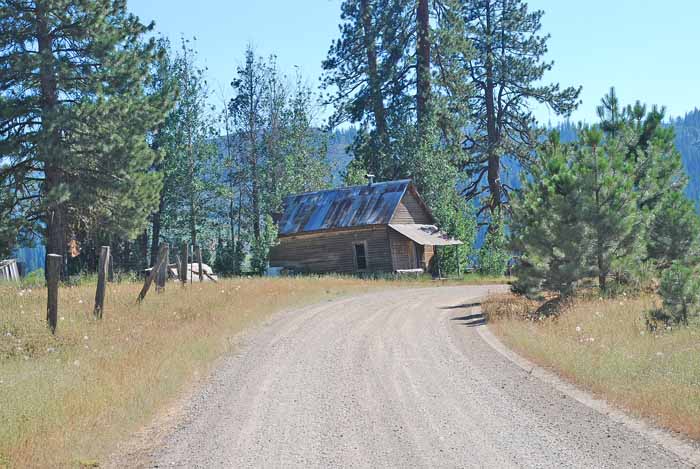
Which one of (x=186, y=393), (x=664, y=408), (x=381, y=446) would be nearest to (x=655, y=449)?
Answer: (x=664, y=408)

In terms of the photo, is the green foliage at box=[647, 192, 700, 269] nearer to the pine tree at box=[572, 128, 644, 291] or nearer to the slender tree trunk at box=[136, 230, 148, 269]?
the pine tree at box=[572, 128, 644, 291]

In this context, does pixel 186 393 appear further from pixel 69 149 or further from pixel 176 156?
pixel 176 156

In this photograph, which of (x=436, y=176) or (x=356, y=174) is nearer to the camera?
(x=436, y=176)

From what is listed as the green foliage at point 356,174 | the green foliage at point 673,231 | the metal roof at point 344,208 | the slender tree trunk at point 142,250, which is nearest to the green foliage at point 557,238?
the green foliage at point 673,231

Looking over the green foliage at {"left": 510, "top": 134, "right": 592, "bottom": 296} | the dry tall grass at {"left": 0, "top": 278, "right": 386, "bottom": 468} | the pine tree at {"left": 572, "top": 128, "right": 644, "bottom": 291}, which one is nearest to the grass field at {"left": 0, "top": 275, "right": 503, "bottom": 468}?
the dry tall grass at {"left": 0, "top": 278, "right": 386, "bottom": 468}

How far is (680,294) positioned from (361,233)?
29397 millimetres

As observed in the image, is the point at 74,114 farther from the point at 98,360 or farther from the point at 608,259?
the point at 608,259

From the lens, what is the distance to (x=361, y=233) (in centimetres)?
4141

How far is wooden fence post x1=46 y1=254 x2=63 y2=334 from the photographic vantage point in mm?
12523

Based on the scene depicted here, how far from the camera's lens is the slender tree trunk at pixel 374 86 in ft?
150

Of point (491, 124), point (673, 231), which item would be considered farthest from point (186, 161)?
point (673, 231)

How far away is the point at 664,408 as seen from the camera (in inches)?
305

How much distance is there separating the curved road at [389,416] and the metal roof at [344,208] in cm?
2792

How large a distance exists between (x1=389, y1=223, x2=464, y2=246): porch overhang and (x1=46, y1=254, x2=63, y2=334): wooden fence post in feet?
91.1
